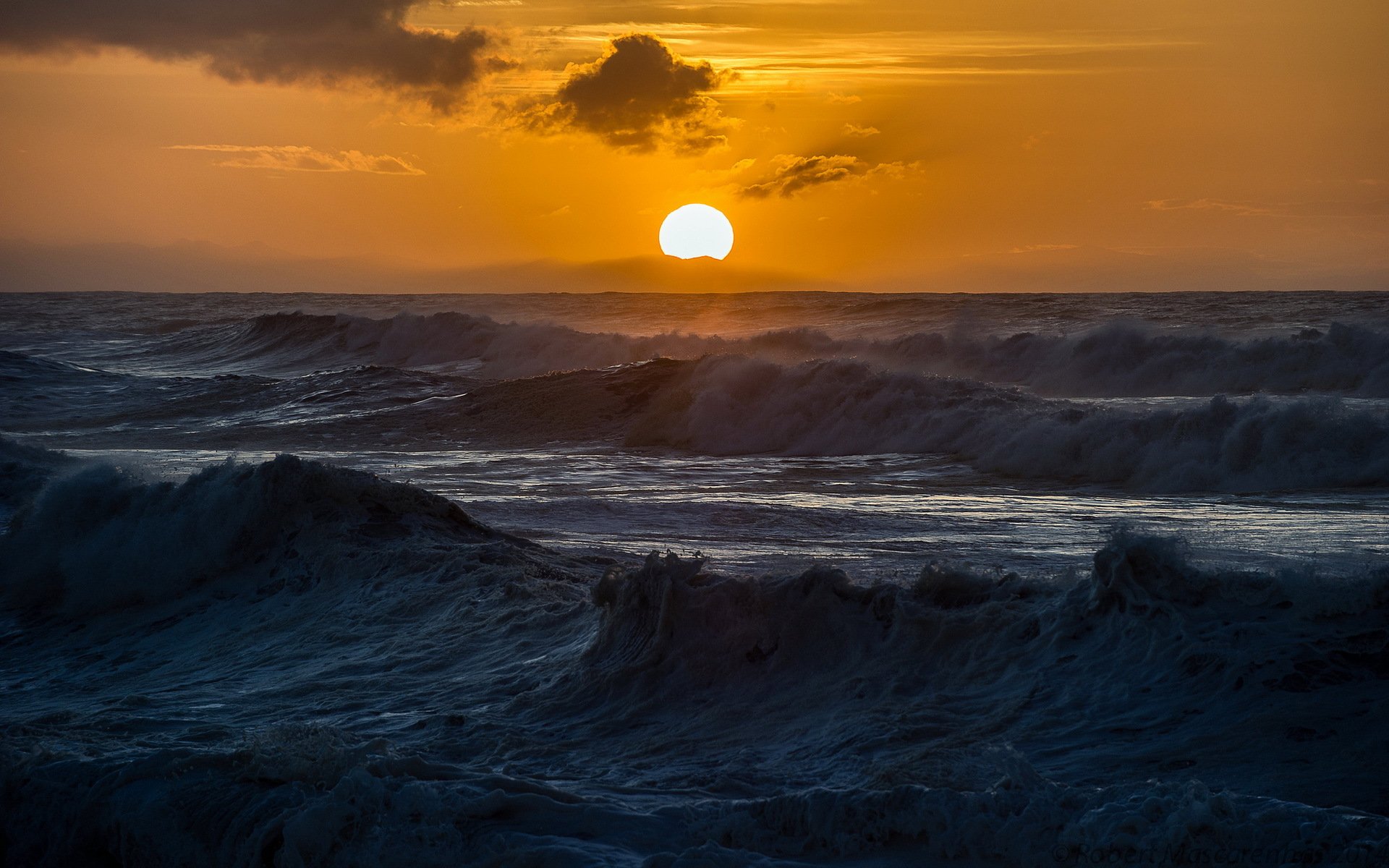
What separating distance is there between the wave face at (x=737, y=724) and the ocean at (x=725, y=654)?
0.02 metres

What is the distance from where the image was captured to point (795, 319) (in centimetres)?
4612

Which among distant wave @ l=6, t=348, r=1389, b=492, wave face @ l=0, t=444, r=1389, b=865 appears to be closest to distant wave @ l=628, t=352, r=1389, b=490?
distant wave @ l=6, t=348, r=1389, b=492

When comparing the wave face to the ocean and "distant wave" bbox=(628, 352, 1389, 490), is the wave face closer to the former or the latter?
the ocean

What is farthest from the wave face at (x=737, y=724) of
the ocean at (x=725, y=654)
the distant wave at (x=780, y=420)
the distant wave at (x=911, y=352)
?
the distant wave at (x=911, y=352)

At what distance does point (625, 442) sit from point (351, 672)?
1300cm

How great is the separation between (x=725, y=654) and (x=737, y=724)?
59 cm

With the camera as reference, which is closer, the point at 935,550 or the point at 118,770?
the point at 118,770

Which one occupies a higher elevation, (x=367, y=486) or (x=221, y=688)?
(x=367, y=486)

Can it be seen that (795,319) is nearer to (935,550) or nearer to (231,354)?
(231,354)

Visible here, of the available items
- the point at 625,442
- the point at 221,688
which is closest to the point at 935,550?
the point at 221,688

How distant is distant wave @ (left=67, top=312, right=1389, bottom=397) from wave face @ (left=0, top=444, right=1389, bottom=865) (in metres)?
20.8

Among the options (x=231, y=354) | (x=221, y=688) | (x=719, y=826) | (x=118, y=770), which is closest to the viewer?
(x=719, y=826)

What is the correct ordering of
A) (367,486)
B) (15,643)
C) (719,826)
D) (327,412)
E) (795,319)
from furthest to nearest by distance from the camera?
(795,319) < (327,412) < (367,486) < (15,643) < (719,826)

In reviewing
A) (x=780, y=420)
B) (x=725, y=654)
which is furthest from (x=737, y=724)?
(x=780, y=420)
